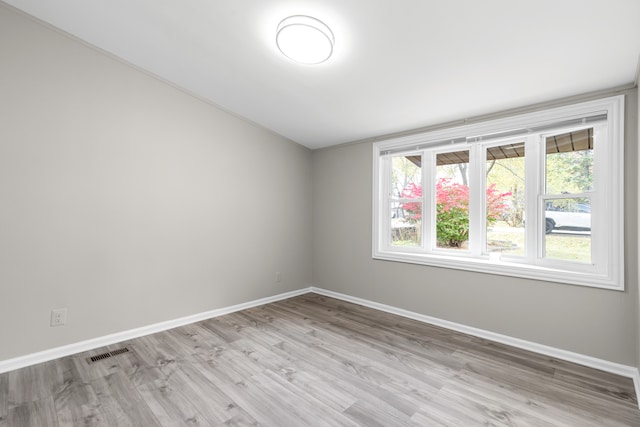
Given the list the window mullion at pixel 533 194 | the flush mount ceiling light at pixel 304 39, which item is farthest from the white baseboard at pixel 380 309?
the flush mount ceiling light at pixel 304 39

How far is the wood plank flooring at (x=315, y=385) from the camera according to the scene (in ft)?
5.97

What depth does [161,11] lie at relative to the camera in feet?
7.36

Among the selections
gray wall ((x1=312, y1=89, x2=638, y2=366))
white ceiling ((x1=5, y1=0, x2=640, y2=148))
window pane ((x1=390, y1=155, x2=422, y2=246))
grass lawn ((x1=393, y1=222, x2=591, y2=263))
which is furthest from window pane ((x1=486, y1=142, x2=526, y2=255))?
window pane ((x1=390, y1=155, x2=422, y2=246))

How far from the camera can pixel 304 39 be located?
7.16 ft

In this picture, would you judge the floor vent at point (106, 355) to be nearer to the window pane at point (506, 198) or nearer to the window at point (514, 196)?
the window at point (514, 196)

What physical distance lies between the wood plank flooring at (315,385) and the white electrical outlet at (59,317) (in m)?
0.30

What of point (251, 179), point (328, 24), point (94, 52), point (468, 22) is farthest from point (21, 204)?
point (468, 22)

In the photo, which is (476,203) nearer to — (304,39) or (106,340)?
(304,39)

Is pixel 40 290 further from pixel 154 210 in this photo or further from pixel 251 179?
pixel 251 179

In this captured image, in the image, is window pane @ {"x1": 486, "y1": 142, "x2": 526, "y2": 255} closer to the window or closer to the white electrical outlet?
the window

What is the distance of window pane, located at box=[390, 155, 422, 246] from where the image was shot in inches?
147

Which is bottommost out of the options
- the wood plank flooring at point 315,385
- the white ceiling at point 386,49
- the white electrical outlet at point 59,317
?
the wood plank flooring at point 315,385

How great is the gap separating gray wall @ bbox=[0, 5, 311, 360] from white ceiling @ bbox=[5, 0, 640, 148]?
12.7 inches

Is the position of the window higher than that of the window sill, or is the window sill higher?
the window
